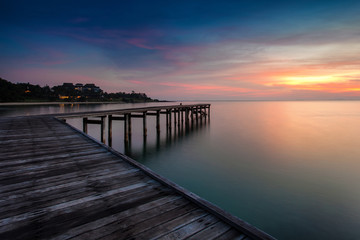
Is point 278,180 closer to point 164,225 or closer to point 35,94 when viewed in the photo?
point 164,225

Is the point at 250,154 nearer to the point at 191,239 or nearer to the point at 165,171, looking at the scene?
the point at 165,171

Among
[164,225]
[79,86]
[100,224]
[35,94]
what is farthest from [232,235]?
[79,86]

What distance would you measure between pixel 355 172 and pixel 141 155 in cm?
1096

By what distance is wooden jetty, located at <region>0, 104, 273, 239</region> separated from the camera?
1852 millimetres

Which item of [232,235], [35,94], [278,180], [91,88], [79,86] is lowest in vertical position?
[278,180]

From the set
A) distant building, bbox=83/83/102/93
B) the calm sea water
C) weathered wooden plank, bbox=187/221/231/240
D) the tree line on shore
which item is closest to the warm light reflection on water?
the calm sea water

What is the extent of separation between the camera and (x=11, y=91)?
59.2 metres

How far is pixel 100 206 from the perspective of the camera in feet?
7.50

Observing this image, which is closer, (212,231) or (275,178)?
(212,231)

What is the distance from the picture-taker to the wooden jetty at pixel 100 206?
1.85 metres

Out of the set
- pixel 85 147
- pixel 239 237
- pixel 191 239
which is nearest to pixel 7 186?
pixel 85 147

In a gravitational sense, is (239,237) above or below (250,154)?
above

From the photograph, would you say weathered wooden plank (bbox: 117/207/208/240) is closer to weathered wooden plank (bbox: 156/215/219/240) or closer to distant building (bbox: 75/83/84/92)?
weathered wooden plank (bbox: 156/215/219/240)

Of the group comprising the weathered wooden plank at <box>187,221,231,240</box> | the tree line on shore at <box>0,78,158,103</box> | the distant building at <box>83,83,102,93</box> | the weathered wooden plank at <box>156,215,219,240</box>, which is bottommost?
the weathered wooden plank at <box>187,221,231,240</box>
